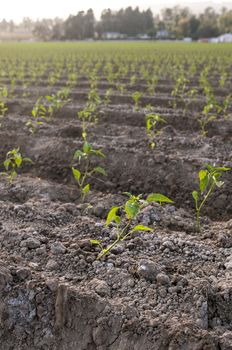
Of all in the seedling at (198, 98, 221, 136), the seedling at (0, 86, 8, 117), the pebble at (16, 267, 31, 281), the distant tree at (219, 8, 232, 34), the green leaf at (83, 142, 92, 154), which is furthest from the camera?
the distant tree at (219, 8, 232, 34)

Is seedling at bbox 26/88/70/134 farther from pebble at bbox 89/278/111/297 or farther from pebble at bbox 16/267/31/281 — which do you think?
pebble at bbox 89/278/111/297

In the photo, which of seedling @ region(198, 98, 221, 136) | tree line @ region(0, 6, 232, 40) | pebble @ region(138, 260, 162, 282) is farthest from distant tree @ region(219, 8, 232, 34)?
pebble @ region(138, 260, 162, 282)

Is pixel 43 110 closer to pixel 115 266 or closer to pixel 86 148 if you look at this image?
pixel 86 148

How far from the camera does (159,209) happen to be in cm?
386

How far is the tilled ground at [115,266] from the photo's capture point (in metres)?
2.50

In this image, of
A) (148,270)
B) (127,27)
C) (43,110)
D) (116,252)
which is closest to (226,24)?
(127,27)

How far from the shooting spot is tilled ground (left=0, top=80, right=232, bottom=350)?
2.50 m

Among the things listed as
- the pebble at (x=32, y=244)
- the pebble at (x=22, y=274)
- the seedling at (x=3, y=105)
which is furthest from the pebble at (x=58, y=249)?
the seedling at (x=3, y=105)

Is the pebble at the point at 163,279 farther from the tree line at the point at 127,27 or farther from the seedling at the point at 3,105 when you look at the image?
the tree line at the point at 127,27

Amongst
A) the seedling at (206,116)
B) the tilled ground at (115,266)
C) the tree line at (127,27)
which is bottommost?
the tilled ground at (115,266)

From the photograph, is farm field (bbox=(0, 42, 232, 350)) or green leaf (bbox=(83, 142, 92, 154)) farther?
green leaf (bbox=(83, 142, 92, 154))

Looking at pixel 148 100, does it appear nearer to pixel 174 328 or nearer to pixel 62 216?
pixel 62 216

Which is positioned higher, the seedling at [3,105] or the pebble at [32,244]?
the seedling at [3,105]

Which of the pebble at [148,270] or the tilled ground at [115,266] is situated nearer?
the tilled ground at [115,266]
